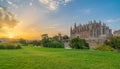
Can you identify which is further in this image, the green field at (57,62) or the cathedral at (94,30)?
the cathedral at (94,30)

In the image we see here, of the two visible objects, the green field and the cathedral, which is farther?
the cathedral

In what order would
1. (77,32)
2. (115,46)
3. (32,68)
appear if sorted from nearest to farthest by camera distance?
1. (32,68)
2. (115,46)
3. (77,32)

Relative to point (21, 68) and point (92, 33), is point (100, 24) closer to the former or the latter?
point (92, 33)

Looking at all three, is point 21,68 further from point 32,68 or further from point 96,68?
point 96,68

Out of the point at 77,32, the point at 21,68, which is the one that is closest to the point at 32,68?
the point at 21,68

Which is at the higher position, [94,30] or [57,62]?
[94,30]

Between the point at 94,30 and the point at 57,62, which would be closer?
the point at 57,62

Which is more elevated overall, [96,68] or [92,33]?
[92,33]

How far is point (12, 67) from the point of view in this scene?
8391 millimetres

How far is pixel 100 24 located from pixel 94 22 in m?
2.99

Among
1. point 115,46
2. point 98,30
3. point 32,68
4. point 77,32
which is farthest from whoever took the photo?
point 77,32

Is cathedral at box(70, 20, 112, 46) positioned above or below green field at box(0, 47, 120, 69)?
above

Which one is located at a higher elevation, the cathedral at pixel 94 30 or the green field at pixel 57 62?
the cathedral at pixel 94 30

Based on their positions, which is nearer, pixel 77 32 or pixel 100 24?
pixel 100 24
